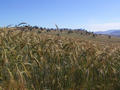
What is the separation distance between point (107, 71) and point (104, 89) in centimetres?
37

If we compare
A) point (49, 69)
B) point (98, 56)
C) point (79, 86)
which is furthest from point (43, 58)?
point (98, 56)

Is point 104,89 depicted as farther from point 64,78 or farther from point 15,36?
point 15,36

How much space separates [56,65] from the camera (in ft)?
11.5

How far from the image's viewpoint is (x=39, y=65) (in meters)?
3.27

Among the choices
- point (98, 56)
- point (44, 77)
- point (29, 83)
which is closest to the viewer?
point (29, 83)

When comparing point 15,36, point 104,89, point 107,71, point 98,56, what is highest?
point 15,36

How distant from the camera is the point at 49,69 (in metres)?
3.51

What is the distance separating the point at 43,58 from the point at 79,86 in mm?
777

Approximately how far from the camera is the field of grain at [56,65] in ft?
10.5

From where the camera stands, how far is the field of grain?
126 inches

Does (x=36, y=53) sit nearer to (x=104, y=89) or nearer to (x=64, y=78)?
(x=64, y=78)

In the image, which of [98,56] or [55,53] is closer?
[55,53]

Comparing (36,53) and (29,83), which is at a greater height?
(36,53)

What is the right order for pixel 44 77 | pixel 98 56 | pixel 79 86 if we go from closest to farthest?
1. pixel 44 77
2. pixel 79 86
3. pixel 98 56
